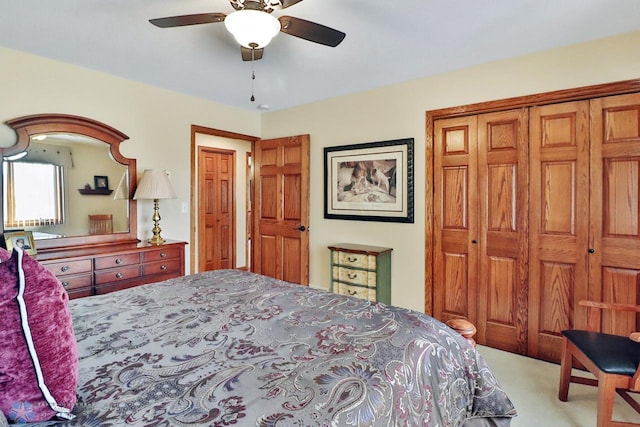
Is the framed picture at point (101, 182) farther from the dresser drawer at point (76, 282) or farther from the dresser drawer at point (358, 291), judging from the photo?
the dresser drawer at point (358, 291)

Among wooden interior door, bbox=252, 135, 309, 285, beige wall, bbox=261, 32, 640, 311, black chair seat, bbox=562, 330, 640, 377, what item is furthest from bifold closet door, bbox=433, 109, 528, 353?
wooden interior door, bbox=252, 135, 309, 285

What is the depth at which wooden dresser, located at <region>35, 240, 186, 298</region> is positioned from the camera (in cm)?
251

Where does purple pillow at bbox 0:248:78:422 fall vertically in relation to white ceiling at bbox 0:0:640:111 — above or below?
below

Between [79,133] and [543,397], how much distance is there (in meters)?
4.14

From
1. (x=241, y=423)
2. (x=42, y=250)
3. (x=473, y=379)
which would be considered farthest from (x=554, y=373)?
(x=42, y=250)

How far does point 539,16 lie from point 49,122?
148 inches

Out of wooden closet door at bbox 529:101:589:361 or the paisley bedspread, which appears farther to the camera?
wooden closet door at bbox 529:101:589:361

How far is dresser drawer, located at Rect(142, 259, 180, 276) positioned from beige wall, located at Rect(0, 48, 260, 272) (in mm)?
503

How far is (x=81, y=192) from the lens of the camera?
297 cm

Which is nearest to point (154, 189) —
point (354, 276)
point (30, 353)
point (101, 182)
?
point (101, 182)

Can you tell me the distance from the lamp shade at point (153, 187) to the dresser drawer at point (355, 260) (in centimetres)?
178

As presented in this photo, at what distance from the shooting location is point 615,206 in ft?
7.87

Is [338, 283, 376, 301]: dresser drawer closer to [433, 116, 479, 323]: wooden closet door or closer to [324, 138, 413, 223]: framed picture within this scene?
[433, 116, 479, 323]: wooden closet door

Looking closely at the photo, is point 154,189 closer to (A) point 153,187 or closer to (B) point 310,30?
(A) point 153,187
